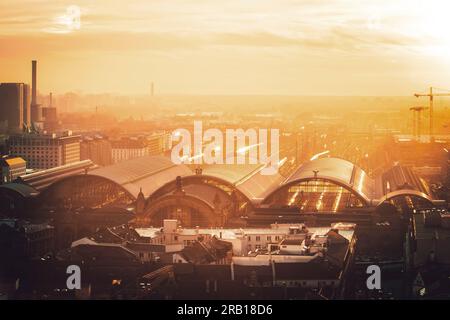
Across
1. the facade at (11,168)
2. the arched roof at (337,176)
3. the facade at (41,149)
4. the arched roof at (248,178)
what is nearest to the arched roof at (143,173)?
the arched roof at (248,178)

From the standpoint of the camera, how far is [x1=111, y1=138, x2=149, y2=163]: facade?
81.4 feet

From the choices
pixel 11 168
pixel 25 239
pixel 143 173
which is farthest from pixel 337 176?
pixel 11 168

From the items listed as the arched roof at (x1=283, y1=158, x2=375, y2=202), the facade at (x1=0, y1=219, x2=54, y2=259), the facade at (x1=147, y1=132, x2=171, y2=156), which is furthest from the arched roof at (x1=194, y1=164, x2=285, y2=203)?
the facade at (x1=147, y1=132, x2=171, y2=156)

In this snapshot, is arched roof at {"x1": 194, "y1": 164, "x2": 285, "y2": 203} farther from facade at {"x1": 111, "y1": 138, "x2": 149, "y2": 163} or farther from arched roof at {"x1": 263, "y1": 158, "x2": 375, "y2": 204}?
facade at {"x1": 111, "y1": 138, "x2": 149, "y2": 163}

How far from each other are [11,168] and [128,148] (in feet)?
22.2

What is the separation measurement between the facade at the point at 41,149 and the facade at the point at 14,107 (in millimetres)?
317

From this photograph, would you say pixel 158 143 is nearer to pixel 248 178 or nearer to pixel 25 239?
pixel 248 178

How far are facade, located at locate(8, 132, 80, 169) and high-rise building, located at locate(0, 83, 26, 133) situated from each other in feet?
1.04

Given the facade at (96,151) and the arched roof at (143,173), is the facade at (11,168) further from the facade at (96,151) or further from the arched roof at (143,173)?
the facade at (96,151)

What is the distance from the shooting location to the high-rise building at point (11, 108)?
18.5 meters

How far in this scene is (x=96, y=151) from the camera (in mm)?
24609
